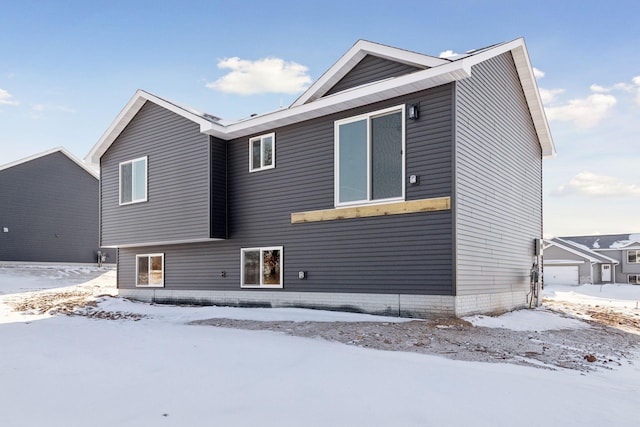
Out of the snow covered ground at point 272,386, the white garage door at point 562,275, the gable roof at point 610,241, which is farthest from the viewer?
the gable roof at point 610,241

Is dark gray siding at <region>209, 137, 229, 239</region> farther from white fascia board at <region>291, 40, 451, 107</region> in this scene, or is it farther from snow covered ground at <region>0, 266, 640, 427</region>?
snow covered ground at <region>0, 266, 640, 427</region>

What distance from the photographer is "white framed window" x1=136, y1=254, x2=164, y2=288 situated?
15.7m

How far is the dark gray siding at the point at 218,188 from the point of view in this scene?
1341 centimetres

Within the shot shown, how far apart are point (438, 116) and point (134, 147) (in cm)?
998

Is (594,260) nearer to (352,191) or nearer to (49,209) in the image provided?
(352,191)

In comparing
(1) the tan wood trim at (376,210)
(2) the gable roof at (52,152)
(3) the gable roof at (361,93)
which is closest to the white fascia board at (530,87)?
(3) the gable roof at (361,93)

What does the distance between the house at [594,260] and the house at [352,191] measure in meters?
26.2

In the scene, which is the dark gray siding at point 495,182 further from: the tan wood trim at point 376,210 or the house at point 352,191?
the tan wood trim at point 376,210

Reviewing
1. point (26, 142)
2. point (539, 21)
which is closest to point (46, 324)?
point (539, 21)

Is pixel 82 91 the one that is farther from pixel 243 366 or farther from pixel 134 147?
pixel 243 366

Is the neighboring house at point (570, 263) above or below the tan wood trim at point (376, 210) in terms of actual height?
below

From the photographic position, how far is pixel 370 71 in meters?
11.8

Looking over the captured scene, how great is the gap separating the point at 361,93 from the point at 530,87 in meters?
6.11

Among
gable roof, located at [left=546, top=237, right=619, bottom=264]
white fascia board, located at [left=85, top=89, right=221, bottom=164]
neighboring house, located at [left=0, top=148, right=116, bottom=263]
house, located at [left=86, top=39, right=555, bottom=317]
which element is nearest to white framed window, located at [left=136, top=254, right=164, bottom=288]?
house, located at [left=86, top=39, right=555, bottom=317]
